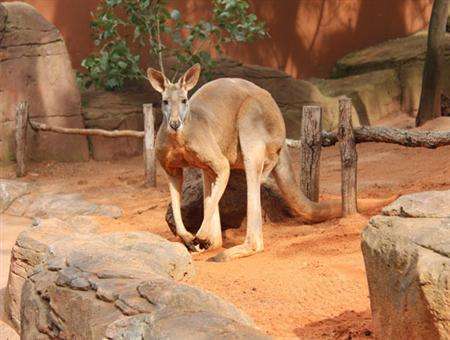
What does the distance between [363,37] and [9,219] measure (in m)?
7.36

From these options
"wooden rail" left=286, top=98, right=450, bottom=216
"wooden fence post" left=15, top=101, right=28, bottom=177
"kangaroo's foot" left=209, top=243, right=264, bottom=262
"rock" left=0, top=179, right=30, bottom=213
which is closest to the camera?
"kangaroo's foot" left=209, top=243, right=264, bottom=262

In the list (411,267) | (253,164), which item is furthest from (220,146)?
(411,267)

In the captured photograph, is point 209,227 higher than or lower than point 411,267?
lower

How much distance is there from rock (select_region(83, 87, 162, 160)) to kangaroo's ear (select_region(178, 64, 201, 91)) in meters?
5.03

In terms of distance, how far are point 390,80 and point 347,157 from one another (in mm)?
6277

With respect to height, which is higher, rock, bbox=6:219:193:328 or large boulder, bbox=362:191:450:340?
large boulder, bbox=362:191:450:340

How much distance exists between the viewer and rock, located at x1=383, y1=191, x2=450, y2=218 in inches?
156

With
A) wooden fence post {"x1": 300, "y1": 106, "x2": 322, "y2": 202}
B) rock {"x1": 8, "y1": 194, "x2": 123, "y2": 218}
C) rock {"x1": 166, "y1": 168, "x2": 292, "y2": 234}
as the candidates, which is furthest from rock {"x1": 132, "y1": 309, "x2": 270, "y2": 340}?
rock {"x1": 8, "y1": 194, "x2": 123, "y2": 218}

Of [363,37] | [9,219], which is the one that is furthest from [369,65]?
[9,219]

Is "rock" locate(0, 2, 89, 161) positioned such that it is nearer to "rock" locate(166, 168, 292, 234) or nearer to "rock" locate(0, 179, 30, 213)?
"rock" locate(0, 179, 30, 213)

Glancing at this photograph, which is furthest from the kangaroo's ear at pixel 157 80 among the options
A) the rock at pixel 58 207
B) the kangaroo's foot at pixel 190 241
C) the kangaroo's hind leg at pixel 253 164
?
the rock at pixel 58 207

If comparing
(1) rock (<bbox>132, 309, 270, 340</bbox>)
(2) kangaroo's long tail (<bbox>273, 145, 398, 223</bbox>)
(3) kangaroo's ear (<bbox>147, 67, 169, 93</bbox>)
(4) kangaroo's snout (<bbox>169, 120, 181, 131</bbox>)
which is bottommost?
(2) kangaroo's long tail (<bbox>273, 145, 398, 223</bbox>)

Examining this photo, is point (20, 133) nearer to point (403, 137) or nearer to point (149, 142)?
point (149, 142)

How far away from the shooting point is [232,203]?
8273 millimetres
